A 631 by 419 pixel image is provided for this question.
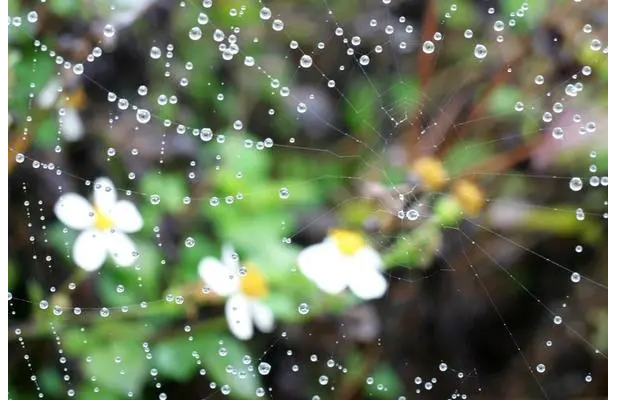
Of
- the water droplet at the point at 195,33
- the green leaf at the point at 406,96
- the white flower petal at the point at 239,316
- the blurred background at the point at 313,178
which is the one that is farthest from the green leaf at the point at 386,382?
the water droplet at the point at 195,33

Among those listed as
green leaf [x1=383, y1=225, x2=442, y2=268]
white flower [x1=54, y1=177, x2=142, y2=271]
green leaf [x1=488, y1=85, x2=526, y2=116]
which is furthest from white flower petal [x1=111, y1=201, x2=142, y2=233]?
green leaf [x1=488, y1=85, x2=526, y2=116]

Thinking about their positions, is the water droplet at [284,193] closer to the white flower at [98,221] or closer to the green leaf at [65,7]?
the white flower at [98,221]

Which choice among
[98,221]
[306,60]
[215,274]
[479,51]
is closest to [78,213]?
[98,221]

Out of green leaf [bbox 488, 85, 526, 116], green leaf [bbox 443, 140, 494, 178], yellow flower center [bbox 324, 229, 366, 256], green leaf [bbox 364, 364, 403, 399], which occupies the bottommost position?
green leaf [bbox 364, 364, 403, 399]

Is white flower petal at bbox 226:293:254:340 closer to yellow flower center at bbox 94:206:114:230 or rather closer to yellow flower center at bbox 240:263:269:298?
yellow flower center at bbox 240:263:269:298

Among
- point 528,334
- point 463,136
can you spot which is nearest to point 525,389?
point 528,334

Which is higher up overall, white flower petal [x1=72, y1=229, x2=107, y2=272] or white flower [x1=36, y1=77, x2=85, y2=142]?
white flower [x1=36, y1=77, x2=85, y2=142]

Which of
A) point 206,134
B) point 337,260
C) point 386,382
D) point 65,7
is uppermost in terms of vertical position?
point 65,7

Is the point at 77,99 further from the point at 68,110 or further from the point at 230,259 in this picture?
the point at 230,259
